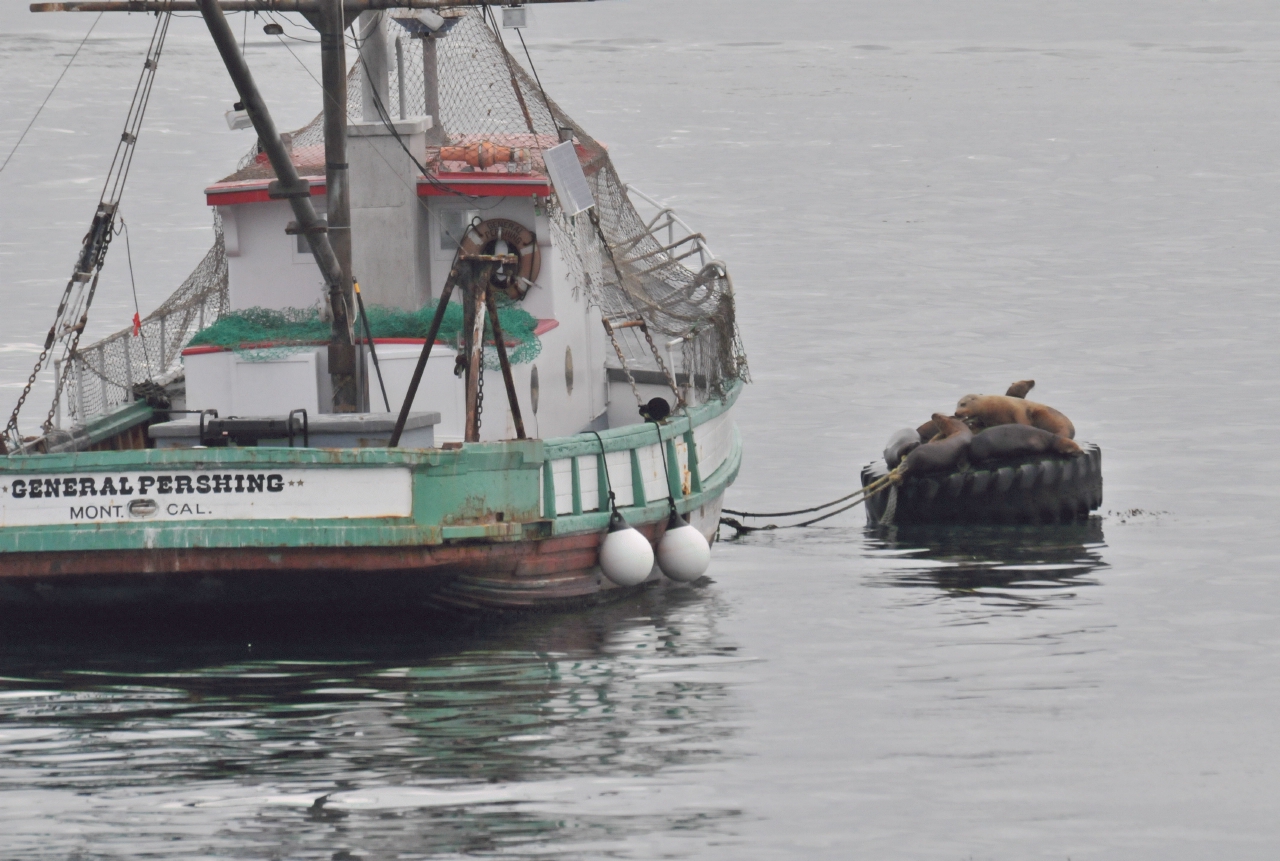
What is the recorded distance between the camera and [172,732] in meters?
13.5

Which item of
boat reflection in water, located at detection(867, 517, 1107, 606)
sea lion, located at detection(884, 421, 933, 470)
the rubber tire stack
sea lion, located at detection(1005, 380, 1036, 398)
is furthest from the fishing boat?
sea lion, located at detection(1005, 380, 1036, 398)

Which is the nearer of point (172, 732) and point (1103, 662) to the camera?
point (172, 732)

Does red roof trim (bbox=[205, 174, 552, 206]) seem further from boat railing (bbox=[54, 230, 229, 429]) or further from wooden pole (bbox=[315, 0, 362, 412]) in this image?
boat railing (bbox=[54, 230, 229, 429])

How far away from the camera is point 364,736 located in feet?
43.6

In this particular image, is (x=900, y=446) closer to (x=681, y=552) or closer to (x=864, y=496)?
(x=864, y=496)

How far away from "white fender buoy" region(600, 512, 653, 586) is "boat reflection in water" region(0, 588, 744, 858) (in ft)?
1.54

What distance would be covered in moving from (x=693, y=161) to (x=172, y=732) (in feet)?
196

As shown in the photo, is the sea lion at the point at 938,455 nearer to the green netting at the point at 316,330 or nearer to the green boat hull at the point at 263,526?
the green netting at the point at 316,330

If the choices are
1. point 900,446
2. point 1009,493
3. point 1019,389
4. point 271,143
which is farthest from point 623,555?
point 1019,389

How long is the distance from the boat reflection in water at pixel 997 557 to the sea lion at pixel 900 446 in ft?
3.05

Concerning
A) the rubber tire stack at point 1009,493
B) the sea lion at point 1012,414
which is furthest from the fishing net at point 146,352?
the sea lion at point 1012,414

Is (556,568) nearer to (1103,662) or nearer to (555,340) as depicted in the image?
(555,340)

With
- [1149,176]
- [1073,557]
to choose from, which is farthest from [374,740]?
[1149,176]

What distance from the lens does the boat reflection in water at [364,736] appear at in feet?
37.5
